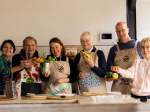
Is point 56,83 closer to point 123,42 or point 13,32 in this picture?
point 123,42

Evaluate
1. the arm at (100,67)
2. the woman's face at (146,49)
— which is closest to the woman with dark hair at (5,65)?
the arm at (100,67)

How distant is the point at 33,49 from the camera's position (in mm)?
2504

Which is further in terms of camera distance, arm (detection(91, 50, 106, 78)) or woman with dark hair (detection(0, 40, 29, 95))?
woman with dark hair (detection(0, 40, 29, 95))

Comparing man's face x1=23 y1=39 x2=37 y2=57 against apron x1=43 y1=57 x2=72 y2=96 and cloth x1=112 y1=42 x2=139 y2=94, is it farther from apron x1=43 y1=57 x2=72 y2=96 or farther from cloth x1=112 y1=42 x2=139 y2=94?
cloth x1=112 y1=42 x2=139 y2=94

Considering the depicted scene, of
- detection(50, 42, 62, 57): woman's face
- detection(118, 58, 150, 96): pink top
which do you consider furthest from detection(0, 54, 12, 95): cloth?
detection(118, 58, 150, 96): pink top

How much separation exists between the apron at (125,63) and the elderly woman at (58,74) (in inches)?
23.1

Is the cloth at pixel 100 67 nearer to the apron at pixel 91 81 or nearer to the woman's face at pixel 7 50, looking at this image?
the apron at pixel 91 81

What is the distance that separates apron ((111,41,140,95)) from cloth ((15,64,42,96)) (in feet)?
3.27

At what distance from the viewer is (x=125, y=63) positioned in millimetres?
2387

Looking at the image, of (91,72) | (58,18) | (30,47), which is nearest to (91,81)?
(91,72)

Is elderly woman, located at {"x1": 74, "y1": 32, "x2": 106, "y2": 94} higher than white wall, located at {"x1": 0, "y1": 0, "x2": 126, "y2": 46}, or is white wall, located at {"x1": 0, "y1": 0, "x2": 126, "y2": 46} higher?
white wall, located at {"x1": 0, "y1": 0, "x2": 126, "y2": 46}

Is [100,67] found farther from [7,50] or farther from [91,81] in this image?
[7,50]

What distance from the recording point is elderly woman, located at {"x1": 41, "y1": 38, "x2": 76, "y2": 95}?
2.29m

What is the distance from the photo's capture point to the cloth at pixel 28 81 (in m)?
2.36
